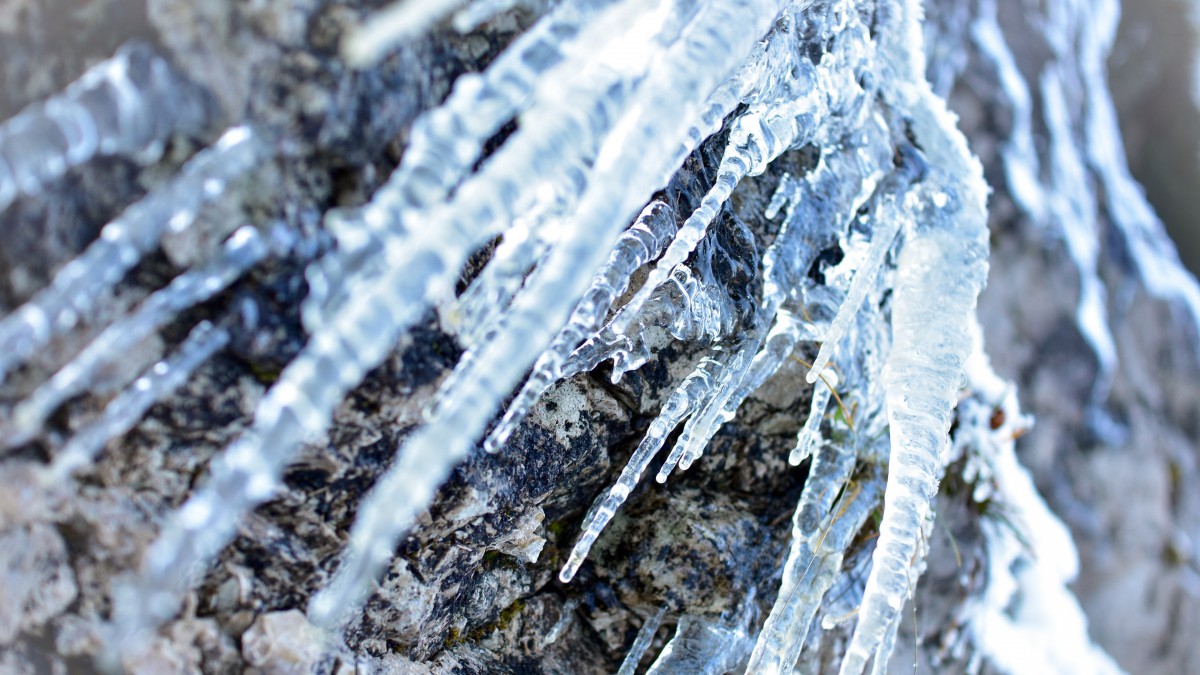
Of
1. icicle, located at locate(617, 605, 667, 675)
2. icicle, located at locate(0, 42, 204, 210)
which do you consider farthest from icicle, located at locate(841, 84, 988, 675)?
icicle, located at locate(0, 42, 204, 210)

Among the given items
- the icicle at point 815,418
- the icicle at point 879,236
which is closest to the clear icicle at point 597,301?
the icicle at point 879,236

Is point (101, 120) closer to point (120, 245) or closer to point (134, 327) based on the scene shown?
point (120, 245)

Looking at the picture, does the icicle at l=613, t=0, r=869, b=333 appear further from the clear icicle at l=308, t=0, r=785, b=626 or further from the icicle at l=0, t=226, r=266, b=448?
the icicle at l=0, t=226, r=266, b=448

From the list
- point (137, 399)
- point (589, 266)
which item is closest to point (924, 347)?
point (589, 266)

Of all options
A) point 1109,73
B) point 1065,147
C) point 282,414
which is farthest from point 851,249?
point 1109,73

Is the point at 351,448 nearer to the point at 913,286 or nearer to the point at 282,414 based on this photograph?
the point at 282,414
